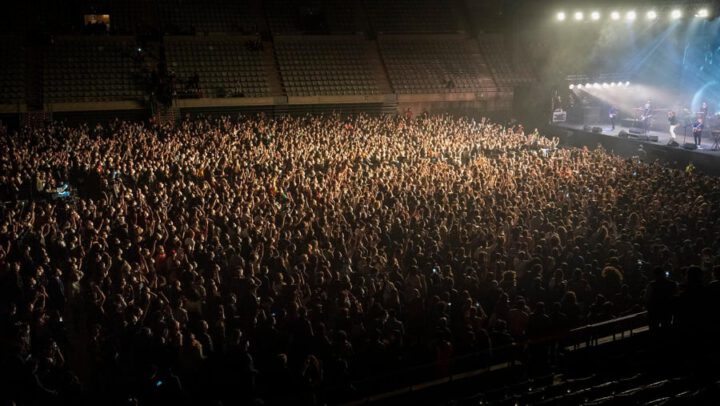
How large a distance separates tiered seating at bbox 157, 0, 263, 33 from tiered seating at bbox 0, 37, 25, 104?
6779 mm

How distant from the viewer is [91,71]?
25891mm

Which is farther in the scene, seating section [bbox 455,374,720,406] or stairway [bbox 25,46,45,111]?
stairway [bbox 25,46,45,111]

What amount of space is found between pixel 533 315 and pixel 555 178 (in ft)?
29.5

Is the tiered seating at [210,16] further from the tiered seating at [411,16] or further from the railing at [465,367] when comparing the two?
the railing at [465,367]

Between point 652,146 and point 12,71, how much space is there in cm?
2736

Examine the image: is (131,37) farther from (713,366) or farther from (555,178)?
(713,366)

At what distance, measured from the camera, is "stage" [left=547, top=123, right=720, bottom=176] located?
19.6 m

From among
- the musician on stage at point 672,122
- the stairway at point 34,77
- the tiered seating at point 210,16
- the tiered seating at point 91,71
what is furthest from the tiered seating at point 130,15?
the musician on stage at point 672,122

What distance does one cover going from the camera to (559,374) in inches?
269

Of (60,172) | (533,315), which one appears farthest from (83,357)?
(60,172)

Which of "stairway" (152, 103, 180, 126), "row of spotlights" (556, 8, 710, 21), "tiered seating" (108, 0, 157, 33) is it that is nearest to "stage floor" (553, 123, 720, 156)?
"row of spotlights" (556, 8, 710, 21)

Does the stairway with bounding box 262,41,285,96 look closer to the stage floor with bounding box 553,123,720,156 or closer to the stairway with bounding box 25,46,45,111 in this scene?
the stairway with bounding box 25,46,45,111

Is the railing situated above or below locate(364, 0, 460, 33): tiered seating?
below

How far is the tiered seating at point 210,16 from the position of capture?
28.9 metres
